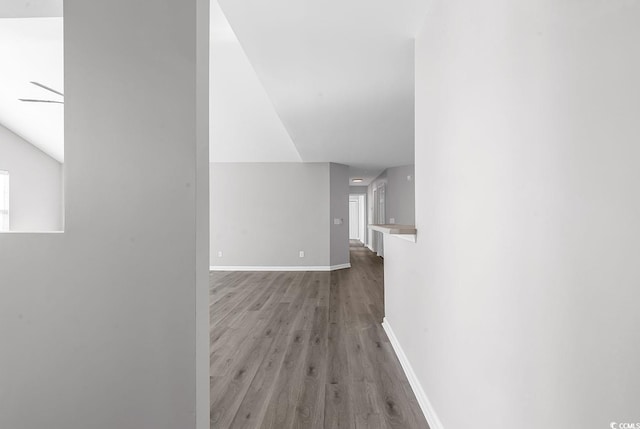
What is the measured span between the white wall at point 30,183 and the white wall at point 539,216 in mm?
9104

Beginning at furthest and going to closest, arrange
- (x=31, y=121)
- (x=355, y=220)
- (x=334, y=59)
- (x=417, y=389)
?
(x=355, y=220) < (x=31, y=121) < (x=334, y=59) < (x=417, y=389)

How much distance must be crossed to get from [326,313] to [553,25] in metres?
3.75

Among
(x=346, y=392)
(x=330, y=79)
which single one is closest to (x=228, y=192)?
(x=330, y=79)

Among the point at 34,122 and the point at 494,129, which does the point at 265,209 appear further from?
the point at 494,129

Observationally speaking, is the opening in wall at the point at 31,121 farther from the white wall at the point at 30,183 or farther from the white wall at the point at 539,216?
the white wall at the point at 539,216

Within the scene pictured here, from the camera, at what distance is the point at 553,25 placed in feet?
2.82

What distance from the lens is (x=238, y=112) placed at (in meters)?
5.49

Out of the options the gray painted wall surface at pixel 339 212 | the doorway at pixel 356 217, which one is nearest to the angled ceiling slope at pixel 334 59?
the gray painted wall surface at pixel 339 212

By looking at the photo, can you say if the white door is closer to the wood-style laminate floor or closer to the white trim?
the white trim

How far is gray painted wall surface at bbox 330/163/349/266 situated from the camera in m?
7.99

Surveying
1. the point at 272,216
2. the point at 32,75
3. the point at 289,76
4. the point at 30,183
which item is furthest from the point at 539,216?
the point at 30,183

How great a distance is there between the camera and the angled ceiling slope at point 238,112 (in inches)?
133

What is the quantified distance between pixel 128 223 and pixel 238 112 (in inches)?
173

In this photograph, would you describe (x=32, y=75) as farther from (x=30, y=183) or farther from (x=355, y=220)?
(x=355, y=220)
